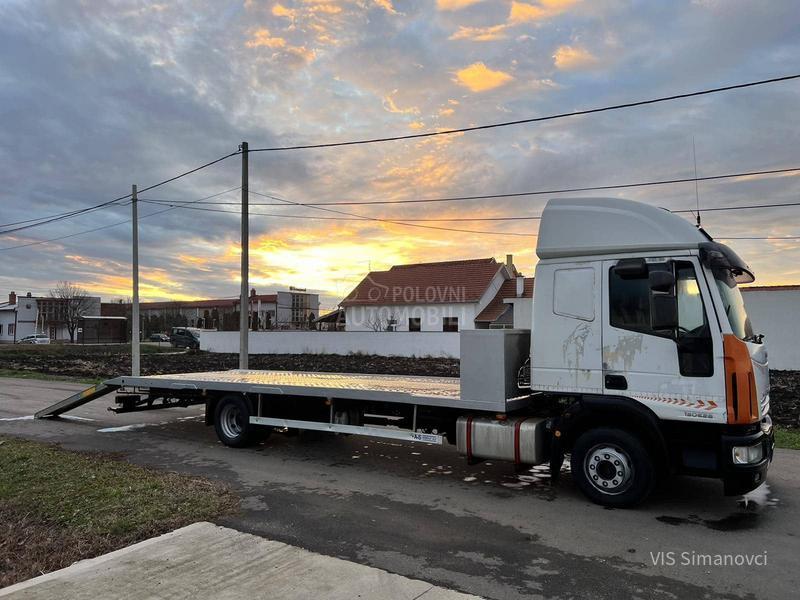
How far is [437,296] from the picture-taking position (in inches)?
1485

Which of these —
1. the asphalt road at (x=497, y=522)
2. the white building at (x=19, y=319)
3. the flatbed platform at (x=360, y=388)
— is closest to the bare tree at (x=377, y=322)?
the flatbed platform at (x=360, y=388)

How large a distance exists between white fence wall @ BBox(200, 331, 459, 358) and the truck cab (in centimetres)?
2332

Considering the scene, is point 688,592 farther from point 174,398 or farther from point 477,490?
point 174,398

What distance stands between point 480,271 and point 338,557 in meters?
34.5

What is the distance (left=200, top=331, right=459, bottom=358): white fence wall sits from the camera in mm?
30844

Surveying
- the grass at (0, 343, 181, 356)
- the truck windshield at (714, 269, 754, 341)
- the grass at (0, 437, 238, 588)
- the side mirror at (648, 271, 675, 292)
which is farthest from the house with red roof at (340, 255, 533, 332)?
the side mirror at (648, 271, 675, 292)

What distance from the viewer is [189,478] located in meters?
7.01

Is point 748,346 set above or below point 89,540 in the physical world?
above

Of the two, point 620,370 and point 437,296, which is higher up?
point 437,296

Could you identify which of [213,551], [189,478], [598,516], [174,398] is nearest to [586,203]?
[598,516]

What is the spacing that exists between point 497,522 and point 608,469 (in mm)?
1344

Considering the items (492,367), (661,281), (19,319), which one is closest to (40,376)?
(492,367)

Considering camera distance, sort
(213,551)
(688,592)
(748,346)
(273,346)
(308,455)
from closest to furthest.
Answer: (688,592) → (213,551) → (748,346) → (308,455) → (273,346)

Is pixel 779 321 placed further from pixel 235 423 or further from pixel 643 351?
pixel 235 423
